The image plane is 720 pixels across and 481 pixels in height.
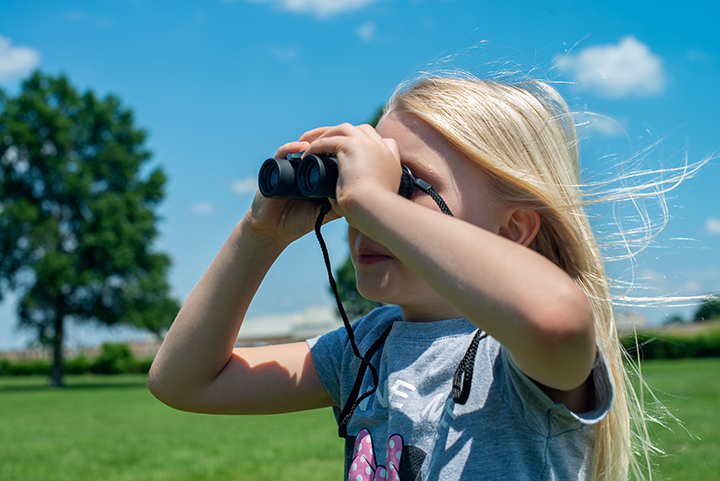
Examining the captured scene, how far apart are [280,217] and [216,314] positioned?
0.35 metres

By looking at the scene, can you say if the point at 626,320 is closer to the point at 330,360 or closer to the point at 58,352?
the point at 330,360

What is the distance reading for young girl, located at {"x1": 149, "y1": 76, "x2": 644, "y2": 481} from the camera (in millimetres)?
1077

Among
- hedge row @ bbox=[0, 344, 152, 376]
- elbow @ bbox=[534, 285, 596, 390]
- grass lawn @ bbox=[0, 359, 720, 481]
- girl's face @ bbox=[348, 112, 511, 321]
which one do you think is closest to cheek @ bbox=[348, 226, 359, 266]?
girl's face @ bbox=[348, 112, 511, 321]

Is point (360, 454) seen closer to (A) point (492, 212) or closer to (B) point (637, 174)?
A: (A) point (492, 212)

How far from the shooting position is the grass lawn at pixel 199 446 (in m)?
6.52

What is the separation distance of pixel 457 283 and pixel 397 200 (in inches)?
8.3

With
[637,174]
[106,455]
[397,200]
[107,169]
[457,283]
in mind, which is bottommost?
[106,455]

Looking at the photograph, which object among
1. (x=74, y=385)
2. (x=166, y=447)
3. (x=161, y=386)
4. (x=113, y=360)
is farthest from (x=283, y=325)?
(x=161, y=386)

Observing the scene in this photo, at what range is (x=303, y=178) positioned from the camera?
1.47m

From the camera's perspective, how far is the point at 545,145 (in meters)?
1.66

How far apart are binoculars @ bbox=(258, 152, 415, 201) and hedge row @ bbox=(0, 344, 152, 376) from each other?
40301mm

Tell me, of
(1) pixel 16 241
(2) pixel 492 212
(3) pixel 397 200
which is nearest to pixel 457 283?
(3) pixel 397 200

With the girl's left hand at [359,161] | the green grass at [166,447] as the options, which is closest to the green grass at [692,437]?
the girl's left hand at [359,161]

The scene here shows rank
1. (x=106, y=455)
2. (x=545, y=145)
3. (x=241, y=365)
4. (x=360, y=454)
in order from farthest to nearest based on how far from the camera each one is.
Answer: (x=106, y=455) < (x=241, y=365) < (x=545, y=145) < (x=360, y=454)
